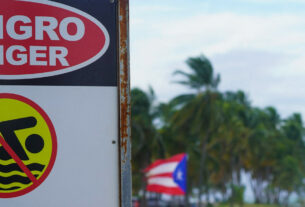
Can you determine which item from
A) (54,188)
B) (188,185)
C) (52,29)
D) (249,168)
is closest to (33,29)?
(52,29)

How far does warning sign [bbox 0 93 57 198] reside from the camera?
2367 mm

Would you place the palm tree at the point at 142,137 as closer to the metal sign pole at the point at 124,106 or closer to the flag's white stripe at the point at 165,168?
the flag's white stripe at the point at 165,168

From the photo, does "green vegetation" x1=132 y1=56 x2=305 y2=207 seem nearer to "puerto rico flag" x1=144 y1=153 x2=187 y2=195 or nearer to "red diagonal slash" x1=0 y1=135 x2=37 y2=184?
"puerto rico flag" x1=144 y1=153 x2=187 y2=195

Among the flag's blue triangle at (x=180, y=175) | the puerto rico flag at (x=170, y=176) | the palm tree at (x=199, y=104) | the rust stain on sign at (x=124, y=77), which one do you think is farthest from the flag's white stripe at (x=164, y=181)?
the rust stain on sign at (x=124, y=77)

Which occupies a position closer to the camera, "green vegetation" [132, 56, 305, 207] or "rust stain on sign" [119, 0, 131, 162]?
"rust stain on sign" [119, 0, 131, 162]

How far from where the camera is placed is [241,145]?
273 ft

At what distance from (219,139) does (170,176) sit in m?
38.3

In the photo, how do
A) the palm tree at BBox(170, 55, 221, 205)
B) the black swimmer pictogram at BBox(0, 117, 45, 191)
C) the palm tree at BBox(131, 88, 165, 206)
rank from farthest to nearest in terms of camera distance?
the palm tree at BBox(131, 88, 165, 206) < the palm tree at BBox(170, 55, 221, 205) < the black swimmer pictogram at BBox(0, 117, 45, 191)

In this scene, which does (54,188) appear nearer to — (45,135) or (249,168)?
(45,135)

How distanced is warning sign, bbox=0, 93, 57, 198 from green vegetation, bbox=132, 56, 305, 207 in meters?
59.1

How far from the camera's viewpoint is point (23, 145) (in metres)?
2.39

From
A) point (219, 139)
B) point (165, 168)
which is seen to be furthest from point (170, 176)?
point (219, 139)

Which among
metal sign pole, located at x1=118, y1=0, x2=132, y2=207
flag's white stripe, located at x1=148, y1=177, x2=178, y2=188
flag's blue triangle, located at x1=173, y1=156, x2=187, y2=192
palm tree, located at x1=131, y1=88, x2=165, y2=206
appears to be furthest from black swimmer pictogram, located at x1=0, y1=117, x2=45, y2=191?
palm tree, located at x1=131, y1=88, x2=165, y2=206

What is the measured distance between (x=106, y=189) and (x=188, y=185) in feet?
259
